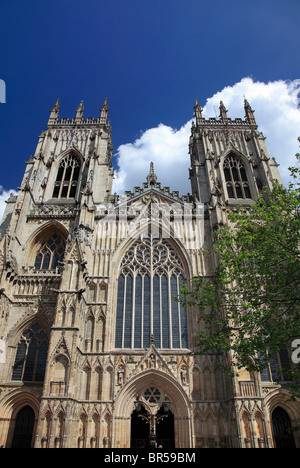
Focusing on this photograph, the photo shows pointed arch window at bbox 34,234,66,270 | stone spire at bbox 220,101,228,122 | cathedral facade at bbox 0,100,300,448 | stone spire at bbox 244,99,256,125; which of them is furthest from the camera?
stone spire at bbox 220,101,228,122

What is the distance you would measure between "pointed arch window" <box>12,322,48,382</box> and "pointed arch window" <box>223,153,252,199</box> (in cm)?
1686

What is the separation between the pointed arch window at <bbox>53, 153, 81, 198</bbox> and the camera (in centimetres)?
2517

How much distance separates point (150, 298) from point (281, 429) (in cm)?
923

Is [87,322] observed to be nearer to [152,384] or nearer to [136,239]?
[152,384]

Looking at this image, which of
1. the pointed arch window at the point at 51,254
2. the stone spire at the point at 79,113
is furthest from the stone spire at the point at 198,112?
the pointed arch window at the point at 51,254

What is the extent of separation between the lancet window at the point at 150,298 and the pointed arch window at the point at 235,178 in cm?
780

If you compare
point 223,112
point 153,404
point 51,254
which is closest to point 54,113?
point 51,254

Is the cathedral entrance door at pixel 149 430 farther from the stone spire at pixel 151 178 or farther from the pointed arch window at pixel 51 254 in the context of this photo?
the stone spire at pixel 151 178

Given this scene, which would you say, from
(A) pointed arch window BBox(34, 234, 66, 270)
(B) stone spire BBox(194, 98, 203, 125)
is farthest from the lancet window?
(B) stone spire BBox(194, 98, 203, 125)

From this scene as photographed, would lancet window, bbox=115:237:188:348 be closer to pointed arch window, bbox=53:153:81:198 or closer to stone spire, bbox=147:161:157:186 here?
stone spire, bbox=147:161:157:186

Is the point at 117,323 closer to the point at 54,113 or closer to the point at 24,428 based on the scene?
the point at 24,428

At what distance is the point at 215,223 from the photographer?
67.8 ft

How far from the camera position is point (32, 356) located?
17.2 metres

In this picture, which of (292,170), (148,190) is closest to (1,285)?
(148,190)
